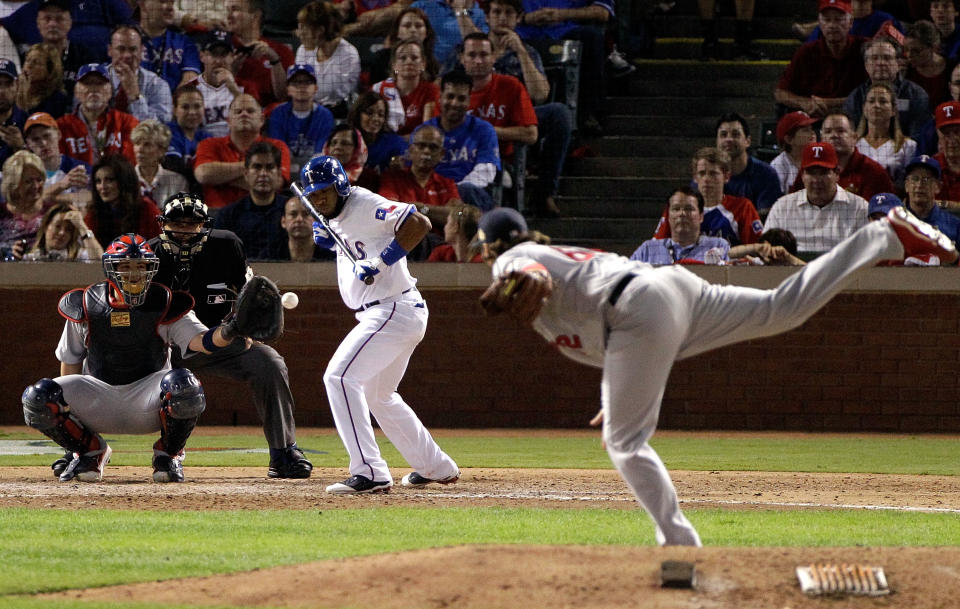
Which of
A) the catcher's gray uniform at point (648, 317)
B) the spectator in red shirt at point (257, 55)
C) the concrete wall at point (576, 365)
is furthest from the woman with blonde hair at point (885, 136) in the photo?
the catcher's gray uniform at point (648, 317)

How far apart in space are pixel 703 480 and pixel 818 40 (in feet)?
21.9

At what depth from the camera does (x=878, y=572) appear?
4.85 m

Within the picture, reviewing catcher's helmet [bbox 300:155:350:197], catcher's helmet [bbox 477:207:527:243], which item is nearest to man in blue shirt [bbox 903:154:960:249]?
catcher's helmet [bbox 300:155:350:197]

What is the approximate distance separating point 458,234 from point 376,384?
499 centimetres

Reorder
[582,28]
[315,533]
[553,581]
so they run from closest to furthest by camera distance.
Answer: [553,581] < [315,533] < [582,28]

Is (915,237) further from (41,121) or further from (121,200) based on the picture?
(41,121)

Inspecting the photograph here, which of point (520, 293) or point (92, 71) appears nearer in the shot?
point (520, 293)

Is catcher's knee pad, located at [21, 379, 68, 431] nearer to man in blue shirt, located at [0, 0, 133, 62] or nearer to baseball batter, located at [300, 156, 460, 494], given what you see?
baseball batter, located at [300, 156, 460, 494]

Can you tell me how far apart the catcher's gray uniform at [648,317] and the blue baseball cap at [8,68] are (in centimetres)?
1043

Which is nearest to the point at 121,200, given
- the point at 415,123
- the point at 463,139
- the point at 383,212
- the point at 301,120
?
the point at 301,120

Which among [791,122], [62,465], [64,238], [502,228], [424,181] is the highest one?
[502,228]

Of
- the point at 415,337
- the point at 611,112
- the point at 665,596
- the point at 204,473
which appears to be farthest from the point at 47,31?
the point at 665,596

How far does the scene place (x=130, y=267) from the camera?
8.33 metres

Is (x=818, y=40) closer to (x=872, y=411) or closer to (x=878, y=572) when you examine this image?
(x=872, y=411)
